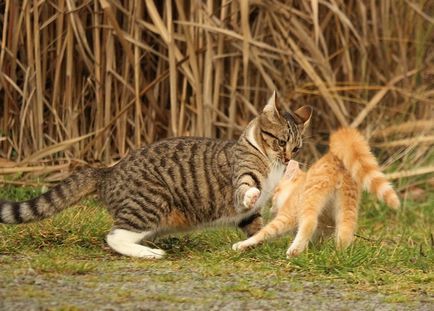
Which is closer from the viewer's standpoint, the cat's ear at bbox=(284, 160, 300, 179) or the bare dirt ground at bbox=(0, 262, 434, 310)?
the bare dirt ground at bbox=(0, 262, 434, 310)

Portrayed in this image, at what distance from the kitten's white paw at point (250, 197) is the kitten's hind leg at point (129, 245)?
20.8 inches

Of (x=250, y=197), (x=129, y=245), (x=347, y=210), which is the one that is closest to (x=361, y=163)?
(x=347, y=210)

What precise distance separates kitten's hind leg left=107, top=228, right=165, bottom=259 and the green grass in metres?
0.06

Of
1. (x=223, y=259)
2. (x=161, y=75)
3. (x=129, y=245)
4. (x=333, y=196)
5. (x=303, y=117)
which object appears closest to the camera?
(x=223, y=259)

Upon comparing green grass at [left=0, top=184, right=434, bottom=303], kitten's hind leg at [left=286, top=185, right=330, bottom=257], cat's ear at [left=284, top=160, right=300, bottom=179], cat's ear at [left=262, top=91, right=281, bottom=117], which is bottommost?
green grass at [left=0, top=184, right=434, bottom=303]

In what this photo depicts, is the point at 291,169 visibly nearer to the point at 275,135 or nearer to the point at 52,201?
the point at 275,135

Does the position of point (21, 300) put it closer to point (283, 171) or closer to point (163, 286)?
point (163, 286)

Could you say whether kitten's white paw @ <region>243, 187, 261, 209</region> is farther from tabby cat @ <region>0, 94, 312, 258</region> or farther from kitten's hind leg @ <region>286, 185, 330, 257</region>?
kitten's hind leg @ <region>286, 185, 330, 257</region>

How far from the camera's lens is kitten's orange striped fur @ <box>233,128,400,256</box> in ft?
16.7

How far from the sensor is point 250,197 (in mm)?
5172

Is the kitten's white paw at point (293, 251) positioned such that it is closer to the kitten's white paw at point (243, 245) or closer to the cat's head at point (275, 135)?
the kitten's white paw at point (243, 245)

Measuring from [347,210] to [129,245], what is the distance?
3.98 ft

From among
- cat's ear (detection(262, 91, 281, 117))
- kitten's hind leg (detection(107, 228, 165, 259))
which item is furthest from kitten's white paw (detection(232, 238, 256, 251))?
cat's ear (detection(262, 91, 281, 117))

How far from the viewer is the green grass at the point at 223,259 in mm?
4410
